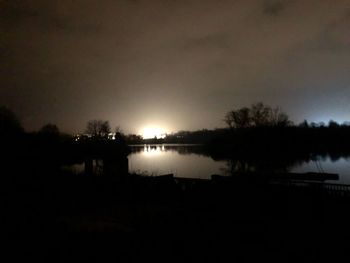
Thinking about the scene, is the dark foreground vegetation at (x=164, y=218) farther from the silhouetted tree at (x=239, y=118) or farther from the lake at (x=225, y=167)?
the silhouetted tree at (x=239, y=118)

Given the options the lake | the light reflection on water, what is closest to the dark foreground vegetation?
the light reflection on water

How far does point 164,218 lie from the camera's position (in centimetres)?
1158

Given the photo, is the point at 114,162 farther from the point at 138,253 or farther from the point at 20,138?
the point at 20,138

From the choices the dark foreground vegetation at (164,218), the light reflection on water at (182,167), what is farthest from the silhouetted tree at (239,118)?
the dark foreground vegetation at (164,218)

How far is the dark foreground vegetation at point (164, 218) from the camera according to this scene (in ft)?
30.2

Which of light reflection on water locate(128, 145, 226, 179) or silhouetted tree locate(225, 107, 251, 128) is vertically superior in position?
silhouetted tree locate(225, 107, 251, 128)

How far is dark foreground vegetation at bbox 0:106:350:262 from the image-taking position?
30.2 ft

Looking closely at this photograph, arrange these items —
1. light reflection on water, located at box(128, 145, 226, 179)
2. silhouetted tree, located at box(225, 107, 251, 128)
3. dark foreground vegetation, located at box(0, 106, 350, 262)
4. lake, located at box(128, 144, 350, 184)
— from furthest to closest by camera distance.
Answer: silhouetted tree, located at box(225, 107, 251, 128)
light reflection on water, located at box(128, 145, 226, 179)
lake, located at box(128, 144, 350, 184)
dark foreground vegetation, located at box(0, 106, 350, 262)

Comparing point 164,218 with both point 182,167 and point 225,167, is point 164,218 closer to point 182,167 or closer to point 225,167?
point 225,167

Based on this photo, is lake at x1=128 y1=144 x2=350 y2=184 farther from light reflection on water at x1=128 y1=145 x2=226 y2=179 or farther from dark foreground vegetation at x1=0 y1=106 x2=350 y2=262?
dark foreground vegetation at x1=0 y1=106 x2=350 y2=262

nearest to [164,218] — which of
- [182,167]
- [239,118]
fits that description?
[182,167]

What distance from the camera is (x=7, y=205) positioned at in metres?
13.8

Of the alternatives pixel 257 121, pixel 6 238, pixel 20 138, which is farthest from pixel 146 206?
pixel 257 121

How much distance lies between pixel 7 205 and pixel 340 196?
14521 millimetres
